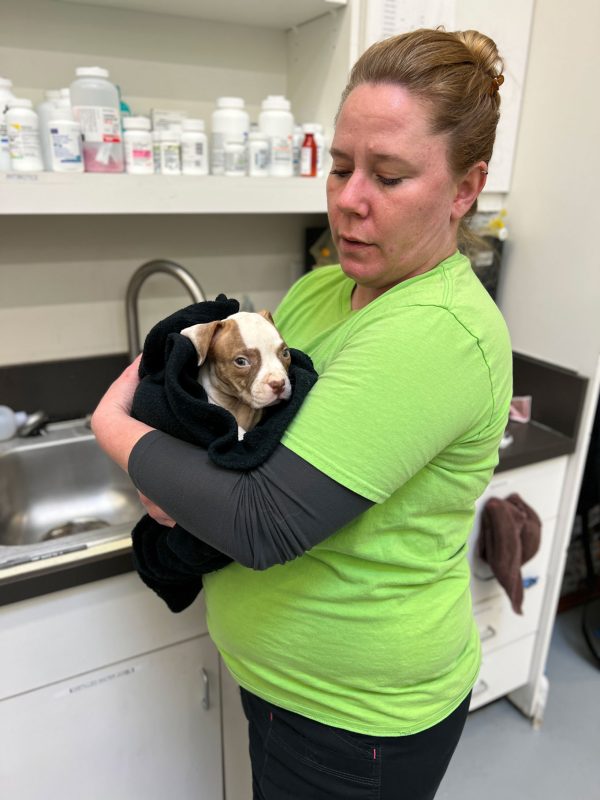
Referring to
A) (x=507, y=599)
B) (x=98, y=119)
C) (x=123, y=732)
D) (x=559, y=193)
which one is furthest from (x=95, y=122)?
(x=507, y=599)

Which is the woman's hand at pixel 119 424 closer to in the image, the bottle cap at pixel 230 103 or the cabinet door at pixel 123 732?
the cabinet door at pixel 123 732

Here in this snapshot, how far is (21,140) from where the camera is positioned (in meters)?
1.07

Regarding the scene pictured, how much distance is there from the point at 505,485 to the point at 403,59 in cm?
107

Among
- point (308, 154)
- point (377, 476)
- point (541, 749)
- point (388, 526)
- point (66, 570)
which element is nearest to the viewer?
point (377, 476)

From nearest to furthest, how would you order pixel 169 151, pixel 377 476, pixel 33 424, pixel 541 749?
pixel 377 476 → pixel 169 151 → pixel 33 424 → pixel 541 749

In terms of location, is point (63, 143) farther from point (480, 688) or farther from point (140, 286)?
Answer: point (480, 688)

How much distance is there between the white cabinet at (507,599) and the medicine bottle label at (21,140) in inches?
47.5

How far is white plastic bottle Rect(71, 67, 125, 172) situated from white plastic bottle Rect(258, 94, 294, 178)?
307mm

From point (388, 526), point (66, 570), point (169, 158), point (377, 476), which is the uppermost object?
point (169, 158)

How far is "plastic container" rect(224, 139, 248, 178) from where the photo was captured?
124cm

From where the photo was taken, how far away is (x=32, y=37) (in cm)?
127

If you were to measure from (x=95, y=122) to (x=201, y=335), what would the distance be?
2.03 feet

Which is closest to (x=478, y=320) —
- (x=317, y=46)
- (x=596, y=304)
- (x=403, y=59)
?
(x=403, y=59)

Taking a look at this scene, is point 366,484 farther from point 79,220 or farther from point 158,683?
point 79,220
